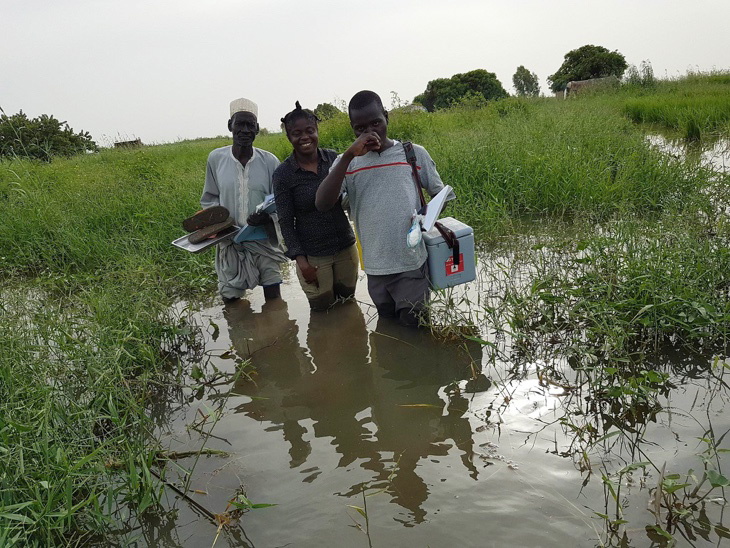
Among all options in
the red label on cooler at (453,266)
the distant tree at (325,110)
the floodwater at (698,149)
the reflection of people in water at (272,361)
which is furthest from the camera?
the distant tree at (325,110)

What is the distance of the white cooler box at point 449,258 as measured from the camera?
11.8 feet

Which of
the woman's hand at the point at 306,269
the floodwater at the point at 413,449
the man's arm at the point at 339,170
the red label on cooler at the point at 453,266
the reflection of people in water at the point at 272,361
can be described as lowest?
the floodwater at the point at 413,449

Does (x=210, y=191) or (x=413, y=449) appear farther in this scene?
(x=210, y=191)

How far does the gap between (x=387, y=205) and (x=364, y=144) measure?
1.39ft

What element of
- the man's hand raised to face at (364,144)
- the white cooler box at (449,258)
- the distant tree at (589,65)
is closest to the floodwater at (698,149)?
the white cooler box at (449,258)

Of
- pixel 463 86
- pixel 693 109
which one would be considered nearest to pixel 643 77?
pixel 693 109

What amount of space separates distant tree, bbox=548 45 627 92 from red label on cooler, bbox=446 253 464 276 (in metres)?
42.3

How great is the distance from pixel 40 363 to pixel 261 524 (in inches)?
65.2

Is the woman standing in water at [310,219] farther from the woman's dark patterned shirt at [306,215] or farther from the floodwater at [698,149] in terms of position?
the floodwater at [698,149]

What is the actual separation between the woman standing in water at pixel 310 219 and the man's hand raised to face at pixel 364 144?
52 cm

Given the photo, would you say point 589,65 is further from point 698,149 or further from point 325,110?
point 698,149

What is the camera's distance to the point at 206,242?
4.32 m

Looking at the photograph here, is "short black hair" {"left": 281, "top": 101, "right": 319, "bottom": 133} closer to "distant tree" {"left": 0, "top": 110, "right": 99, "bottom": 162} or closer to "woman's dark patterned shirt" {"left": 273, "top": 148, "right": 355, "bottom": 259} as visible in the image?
"woman's dark patterned shirt" {"left": 273, "top": 148, "right": 355, "bottom": 259}

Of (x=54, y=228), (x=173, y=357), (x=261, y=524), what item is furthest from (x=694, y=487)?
(x=54, y=228)
